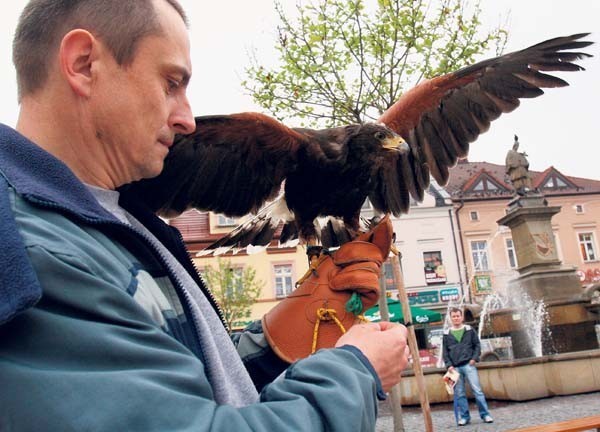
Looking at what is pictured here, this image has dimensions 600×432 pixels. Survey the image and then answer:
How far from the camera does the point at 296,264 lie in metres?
26.3

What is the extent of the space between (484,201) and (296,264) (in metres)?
13.1

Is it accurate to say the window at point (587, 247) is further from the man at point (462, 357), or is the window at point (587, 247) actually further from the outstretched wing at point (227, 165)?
the outstretched wing at point (227, 165)

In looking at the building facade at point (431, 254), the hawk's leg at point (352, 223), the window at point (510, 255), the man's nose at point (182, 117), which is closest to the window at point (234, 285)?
the building facade at point (431, 254)

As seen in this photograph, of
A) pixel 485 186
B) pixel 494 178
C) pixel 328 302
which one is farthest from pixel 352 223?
pixel 494 178

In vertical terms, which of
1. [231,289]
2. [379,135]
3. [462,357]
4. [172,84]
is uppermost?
[231,289]

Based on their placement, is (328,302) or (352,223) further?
(352,223)

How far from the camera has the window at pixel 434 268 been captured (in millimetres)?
29516

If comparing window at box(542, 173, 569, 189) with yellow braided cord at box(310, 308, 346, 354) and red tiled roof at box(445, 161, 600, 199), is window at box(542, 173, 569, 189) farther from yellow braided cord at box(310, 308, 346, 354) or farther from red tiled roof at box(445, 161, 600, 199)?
yellow braided cord at box(310, 308, 346, 354)

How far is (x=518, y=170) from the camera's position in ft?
41.8

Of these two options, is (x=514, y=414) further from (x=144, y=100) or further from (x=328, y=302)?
(x=144, y=100)

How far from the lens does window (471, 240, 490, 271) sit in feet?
100

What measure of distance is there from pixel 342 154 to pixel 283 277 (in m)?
22.4

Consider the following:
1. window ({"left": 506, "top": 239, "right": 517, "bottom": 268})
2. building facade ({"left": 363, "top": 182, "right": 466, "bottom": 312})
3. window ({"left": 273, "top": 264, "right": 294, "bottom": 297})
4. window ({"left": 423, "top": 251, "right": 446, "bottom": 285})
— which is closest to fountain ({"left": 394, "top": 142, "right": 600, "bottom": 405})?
window ({"left": 273, "top": 264, "right": 294, "bottom": 297})

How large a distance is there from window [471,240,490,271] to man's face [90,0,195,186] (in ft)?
102
